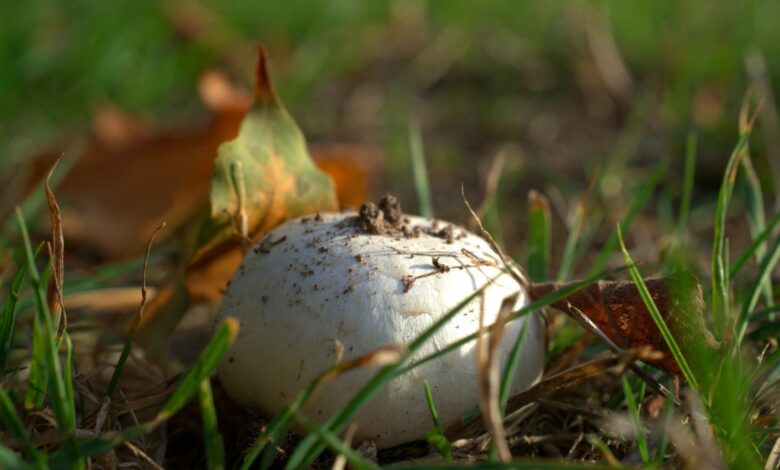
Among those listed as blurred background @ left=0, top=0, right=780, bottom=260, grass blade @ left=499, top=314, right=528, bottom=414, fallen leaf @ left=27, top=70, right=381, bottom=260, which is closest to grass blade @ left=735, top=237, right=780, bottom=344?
grass blade @ left=499, top=314, right=528, bottom=414

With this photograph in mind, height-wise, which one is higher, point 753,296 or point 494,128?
point 753,296

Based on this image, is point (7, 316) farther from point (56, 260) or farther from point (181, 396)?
point (181, 396)

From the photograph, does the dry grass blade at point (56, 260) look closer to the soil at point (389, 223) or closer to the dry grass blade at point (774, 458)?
the soil at point (389, 223)

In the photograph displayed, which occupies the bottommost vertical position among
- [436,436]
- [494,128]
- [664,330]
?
[494,128]

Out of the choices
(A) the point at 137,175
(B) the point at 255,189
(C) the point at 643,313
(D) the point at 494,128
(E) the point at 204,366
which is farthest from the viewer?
(D) the point at 494,128

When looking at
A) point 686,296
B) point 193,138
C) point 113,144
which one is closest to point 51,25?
point 113,144

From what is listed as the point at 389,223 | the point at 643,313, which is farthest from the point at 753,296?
the point at 389,223

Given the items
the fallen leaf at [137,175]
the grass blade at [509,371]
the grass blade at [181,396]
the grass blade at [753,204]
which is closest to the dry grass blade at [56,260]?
the grass blade at [181,396]
